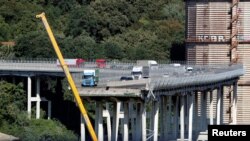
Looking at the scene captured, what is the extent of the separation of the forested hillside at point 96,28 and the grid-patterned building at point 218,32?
464 inches

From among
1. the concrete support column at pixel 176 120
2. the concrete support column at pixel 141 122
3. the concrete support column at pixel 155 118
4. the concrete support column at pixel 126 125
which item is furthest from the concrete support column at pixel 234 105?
the concrete support column at pixel 126 125

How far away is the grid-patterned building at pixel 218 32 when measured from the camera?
122 m

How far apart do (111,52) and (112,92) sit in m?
63.0

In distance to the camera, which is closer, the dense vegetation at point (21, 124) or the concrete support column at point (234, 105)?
the dense vegetation at point (21, 124)

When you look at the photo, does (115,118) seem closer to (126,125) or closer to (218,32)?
(126,125)

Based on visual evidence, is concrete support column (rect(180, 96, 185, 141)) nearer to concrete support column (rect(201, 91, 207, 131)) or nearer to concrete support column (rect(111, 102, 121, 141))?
concrete support column (rect(111, 102, 121, 141))

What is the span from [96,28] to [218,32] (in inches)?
1102

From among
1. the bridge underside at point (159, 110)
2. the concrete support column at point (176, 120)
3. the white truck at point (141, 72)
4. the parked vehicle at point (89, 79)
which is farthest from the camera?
the concrete support column at point (176, 120)

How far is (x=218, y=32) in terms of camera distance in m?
124

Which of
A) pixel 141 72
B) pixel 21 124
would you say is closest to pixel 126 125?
pixel 141 72

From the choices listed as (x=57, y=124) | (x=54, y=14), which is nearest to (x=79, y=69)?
(x=57, y=124)

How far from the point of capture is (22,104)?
114625 millimetres

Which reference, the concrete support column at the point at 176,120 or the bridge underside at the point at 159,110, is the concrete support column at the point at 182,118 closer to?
the bridge underside at the point at 159,110

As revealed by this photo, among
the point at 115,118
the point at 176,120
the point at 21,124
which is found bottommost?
the point at 21,124
